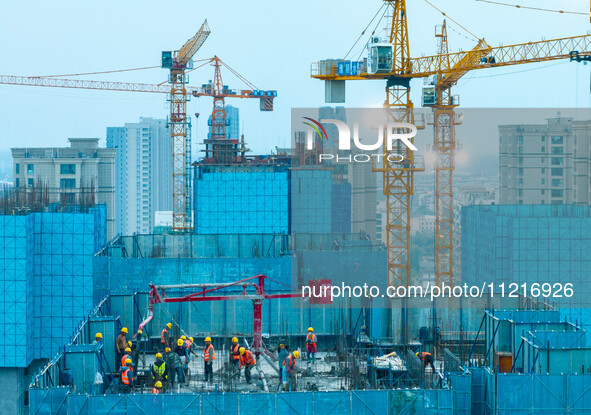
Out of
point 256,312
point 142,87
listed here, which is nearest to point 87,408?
point 256,312

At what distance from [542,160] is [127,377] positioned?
3799 inches

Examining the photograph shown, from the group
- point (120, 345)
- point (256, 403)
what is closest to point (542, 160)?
point (120, 345)

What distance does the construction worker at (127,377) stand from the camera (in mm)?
25000

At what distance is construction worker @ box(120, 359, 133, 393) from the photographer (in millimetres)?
25000

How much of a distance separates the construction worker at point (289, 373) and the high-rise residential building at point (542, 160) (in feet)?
292

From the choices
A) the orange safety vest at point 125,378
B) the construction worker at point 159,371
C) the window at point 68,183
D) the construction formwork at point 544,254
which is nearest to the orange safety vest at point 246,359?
the construction worker at point 159,371

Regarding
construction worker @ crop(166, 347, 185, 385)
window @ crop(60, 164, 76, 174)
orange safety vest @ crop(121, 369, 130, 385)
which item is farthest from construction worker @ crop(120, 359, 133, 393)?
window @ crop(60, 164, 76, 174)

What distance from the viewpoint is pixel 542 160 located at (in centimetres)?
11512

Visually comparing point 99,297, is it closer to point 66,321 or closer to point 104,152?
point 66,321

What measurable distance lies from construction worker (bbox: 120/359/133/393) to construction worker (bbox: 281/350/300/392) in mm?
3940

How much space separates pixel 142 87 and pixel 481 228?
269 feet

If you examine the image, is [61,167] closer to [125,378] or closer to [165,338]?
[165,338]

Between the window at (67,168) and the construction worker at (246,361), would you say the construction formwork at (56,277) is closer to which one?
the construction worker at (246,361)

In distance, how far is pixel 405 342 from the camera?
3023 centimetres
